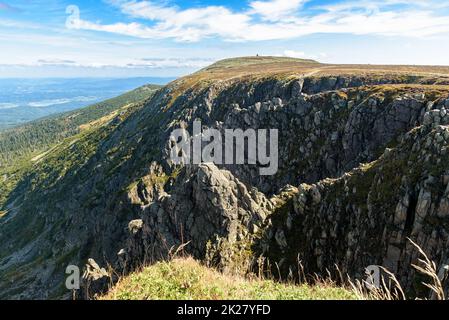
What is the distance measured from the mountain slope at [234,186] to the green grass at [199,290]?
151 cm

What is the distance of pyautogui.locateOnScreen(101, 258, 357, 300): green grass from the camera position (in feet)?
34.1

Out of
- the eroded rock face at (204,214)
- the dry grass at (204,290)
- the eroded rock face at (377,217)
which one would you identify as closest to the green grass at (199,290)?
the dry grass at (204,290)

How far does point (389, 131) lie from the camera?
204ft

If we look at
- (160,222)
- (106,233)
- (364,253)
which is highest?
(364,253)

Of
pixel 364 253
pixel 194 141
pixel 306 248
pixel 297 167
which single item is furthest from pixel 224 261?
pixel 194 141

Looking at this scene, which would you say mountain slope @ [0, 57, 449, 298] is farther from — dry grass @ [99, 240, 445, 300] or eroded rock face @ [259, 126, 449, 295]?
dry grass @ [99, 240, 445, 300]

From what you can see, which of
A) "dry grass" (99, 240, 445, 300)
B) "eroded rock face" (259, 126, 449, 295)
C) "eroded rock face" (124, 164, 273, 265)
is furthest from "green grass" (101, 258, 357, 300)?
"eroded rock face" (124, 164, 273, 265)

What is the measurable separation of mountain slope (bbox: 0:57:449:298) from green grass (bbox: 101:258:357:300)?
151 centimetres

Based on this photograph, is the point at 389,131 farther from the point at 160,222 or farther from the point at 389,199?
the point at 160,222

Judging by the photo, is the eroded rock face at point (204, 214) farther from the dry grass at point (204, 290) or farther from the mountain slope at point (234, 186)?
the dry grass at point (204, 290)

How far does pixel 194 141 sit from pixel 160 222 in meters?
59.0

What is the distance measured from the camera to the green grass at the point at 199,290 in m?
10.4

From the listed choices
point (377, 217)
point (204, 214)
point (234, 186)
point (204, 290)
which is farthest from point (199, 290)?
point (234, 186)
